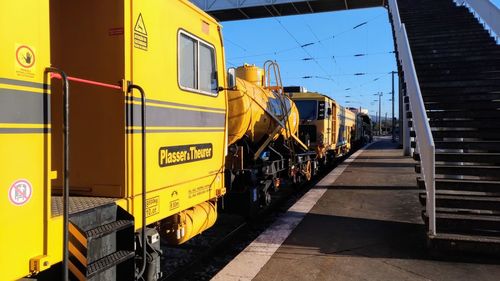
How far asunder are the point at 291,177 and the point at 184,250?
5.27 meters

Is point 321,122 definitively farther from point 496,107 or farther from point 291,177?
point 496,107

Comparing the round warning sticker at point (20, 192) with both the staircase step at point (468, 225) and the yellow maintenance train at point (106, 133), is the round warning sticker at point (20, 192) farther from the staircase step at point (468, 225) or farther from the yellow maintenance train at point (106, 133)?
the staircase step at point (468, 225)

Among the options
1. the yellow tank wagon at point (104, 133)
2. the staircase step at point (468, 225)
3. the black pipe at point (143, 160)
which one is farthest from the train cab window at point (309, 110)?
the black pipe at point (143, 160)

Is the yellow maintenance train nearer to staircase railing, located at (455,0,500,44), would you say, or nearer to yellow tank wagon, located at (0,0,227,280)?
yellow tank wagon, located at (0,0,227,280)

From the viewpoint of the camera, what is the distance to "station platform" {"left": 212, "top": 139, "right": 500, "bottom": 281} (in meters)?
5.26

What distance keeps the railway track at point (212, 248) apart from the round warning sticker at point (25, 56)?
3826 millimetres

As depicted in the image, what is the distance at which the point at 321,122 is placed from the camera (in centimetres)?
1647

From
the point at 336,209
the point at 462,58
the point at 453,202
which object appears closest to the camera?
the point at 453,202

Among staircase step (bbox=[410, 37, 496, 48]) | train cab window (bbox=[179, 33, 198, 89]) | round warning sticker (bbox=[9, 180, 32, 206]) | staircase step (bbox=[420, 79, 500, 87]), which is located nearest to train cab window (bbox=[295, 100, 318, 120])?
staircase step (bbox=[410, 37, 496, 48])

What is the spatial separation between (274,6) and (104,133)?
2504 centimetres

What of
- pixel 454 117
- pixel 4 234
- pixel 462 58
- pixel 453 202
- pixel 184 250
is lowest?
pixel 184 250

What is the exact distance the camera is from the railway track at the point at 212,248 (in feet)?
20.7

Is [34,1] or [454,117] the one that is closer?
[34,1]

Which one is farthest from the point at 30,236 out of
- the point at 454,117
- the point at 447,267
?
Result: the point at 454,117
